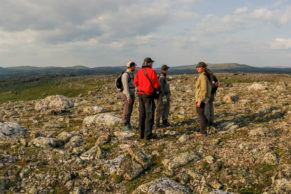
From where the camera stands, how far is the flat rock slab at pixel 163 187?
5.86 m

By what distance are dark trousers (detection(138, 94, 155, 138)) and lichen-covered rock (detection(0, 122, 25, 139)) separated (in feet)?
21.6

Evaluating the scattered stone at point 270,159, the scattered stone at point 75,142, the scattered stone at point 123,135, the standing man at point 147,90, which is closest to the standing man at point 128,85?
the scattered stone at point 123,135

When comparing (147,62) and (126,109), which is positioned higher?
(147,62)

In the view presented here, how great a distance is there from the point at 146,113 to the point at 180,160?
278 centimetres

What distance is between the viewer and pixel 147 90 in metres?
9.16

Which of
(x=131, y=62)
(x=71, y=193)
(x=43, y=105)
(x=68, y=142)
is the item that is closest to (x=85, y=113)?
(x=43, y=105)

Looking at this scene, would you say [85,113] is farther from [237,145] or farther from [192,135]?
[237,145]

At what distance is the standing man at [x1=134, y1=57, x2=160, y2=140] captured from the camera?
9133 mm

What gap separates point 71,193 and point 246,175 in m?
5.29

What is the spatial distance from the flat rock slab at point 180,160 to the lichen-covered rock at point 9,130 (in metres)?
7.97

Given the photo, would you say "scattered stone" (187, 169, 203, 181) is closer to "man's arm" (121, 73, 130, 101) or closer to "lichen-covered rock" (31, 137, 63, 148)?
"man's arm" (121, 73, 130, 101)

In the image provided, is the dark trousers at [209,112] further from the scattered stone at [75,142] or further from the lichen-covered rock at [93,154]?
the scattered stone at [75,142]

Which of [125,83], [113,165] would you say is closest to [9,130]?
[125,83]

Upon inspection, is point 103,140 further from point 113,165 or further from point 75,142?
point 113,165
